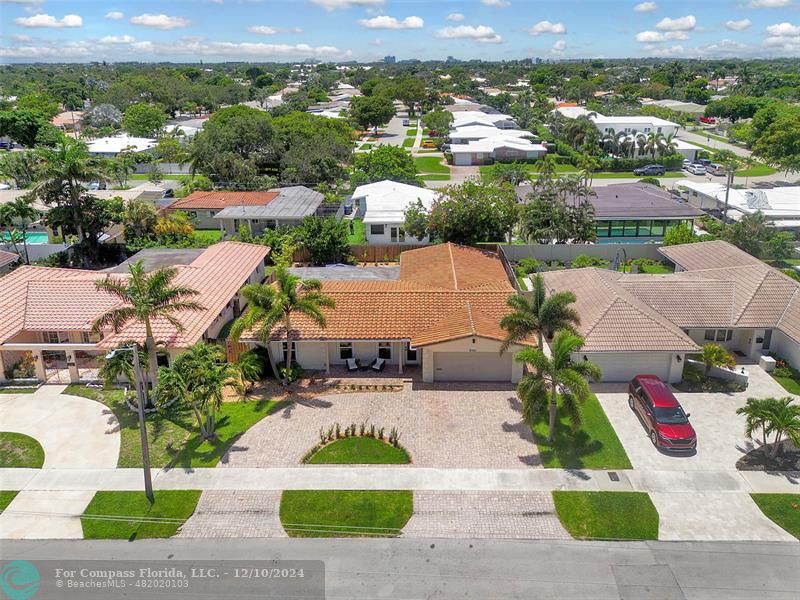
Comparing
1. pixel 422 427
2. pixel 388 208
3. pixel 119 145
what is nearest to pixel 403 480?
pixel 422 427

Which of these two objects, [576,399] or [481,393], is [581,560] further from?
[481,393]

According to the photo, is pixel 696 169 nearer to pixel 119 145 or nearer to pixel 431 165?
pixel 431 165

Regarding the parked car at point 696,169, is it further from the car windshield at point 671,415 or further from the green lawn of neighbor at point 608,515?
the green lawn of neighbor at point 608,515

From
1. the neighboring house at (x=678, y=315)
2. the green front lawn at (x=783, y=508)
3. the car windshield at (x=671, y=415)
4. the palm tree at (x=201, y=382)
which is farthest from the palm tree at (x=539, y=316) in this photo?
the palm tree at (x=201, y=382)

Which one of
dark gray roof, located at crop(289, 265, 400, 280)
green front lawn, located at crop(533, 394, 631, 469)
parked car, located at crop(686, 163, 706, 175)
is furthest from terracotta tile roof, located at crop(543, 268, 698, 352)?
parked car, located at crop(686, 163, 706, 175)

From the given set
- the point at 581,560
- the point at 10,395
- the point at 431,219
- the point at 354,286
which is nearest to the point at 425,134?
the point at 431,219

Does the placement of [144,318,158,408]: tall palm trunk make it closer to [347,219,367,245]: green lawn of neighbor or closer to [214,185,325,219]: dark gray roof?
[347,219,367,245]: green lawn of neighbor
